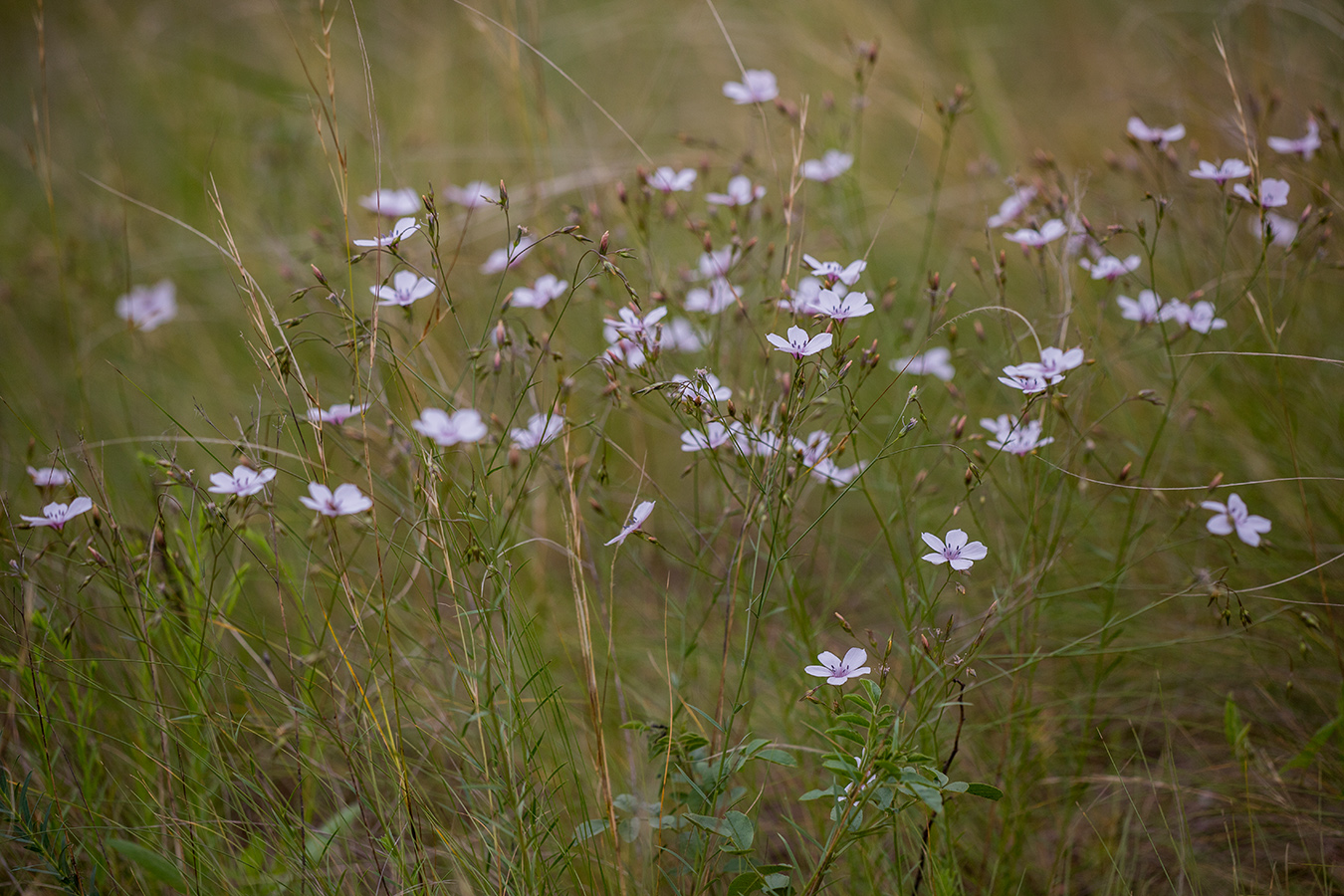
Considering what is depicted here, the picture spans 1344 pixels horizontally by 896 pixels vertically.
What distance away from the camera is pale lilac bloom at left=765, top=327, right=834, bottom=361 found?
53.8 inches

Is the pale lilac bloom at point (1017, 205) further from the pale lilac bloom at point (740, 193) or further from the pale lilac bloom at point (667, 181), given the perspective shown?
the pale lilac bloom at point (667, 181)

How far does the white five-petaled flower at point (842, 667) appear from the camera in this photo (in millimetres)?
1310

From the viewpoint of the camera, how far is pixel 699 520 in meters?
2.17

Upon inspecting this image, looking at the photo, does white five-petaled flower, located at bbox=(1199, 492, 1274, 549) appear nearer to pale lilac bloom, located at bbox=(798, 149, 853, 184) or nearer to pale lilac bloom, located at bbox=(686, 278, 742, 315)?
pale lilac bloom, located at bbox=(686, 278, 742, 315)

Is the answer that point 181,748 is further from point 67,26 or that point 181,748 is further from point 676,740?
point 67,26

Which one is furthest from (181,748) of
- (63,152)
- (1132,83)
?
(63,152)

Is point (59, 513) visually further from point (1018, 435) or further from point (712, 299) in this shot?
point (1018, 435)

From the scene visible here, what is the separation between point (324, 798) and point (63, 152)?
4880 mm

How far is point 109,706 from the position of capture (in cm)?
191

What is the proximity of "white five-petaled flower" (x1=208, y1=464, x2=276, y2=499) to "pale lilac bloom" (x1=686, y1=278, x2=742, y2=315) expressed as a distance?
3.04 ft

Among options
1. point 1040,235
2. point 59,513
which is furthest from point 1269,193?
point 59,513

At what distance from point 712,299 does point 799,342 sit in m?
0.56

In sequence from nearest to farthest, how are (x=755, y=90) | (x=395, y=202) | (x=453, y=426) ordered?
(x=453, y=426) < (x=755, y=90) < (x=395, y=202)

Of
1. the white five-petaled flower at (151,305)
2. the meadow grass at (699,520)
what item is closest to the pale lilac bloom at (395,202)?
the meadow grass at (699,520)
